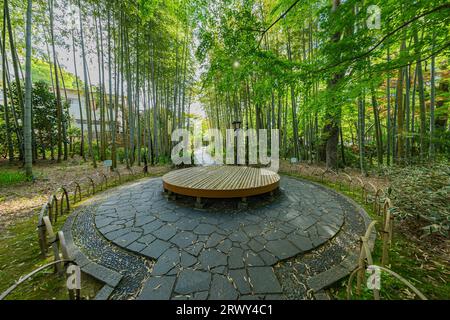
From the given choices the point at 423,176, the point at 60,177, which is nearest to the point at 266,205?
the point at 423,176

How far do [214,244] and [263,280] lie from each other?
695 mm

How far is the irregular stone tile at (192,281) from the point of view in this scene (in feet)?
4.57

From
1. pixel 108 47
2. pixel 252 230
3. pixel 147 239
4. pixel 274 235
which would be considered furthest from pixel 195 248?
pixel 108 47

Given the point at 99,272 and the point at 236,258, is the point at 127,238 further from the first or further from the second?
the point at 236,258

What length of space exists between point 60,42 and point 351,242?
36.0 ft

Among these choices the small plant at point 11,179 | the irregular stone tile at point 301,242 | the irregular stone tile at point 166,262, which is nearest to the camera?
the irregular stone tile at point 166,262

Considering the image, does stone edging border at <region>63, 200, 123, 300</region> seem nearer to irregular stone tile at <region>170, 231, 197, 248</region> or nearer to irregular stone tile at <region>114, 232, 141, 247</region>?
irregular stone tile at <region>114, 232, 141, 247</region>

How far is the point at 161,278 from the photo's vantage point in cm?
150

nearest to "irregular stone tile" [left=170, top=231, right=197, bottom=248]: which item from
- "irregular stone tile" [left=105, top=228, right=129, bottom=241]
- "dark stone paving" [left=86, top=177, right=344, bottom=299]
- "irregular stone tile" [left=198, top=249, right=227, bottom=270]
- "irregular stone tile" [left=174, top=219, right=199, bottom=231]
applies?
"dark stone paving" [left=86, top=177, right=344, bottom=299]

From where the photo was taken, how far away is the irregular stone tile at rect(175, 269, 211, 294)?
139 centimetres

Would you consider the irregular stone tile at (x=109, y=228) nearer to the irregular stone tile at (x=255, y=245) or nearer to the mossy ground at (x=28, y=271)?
the mossy ground at (x=28, y=271)

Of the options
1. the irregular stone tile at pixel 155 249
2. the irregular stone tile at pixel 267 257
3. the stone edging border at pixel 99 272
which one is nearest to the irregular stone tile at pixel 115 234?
the stone edging border at pixel 99 272

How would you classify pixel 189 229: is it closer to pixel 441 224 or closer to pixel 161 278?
pixel 161 278

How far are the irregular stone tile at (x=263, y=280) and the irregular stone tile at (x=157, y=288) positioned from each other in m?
0.72
